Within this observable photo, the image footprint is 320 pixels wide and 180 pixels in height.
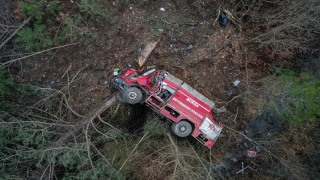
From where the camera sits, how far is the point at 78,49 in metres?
7.66

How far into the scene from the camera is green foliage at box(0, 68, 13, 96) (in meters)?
7.02

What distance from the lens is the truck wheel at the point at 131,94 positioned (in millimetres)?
6965

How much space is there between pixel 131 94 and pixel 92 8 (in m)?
→ 2.44

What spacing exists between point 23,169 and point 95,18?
4.11 metres

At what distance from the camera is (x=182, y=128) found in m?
7.09

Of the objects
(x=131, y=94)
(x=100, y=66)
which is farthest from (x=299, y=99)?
(x=100, y=66)

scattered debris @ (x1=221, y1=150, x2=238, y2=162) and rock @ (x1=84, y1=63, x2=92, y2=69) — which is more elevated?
scattered debris @ (x1=221, y1=150, x2=238, y2=162)

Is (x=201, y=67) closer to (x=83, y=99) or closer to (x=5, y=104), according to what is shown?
(x=83, y=99)

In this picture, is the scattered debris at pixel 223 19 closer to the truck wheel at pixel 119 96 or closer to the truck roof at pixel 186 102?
the truck roof at pixel 186 102

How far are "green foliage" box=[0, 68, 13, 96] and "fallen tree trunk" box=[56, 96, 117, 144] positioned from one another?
1.78m

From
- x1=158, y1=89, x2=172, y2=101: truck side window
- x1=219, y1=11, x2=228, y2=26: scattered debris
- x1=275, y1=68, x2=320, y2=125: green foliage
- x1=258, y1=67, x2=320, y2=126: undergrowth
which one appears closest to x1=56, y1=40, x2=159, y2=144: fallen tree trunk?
x1=158, y1=89, x2=172, y2=101: truck side window

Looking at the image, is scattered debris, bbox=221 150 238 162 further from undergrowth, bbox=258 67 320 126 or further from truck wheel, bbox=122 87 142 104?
truck wheel, bbox=122 87 142 104

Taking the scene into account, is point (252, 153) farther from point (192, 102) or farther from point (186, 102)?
point (186, 102)

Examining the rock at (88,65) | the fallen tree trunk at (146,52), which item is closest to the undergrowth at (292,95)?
the fallen tree trunk at (146,52)
